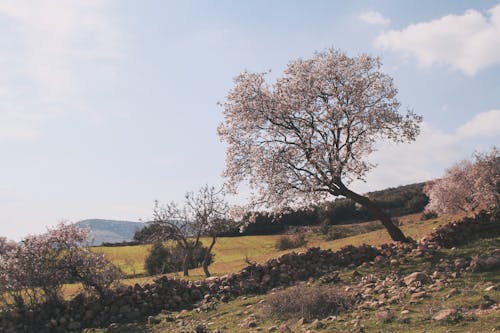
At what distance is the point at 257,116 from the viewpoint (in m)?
28.6

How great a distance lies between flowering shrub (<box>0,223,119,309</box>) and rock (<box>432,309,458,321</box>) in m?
15.3

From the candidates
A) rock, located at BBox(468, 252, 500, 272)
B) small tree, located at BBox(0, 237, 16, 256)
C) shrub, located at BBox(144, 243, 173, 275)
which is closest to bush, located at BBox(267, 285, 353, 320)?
rock, located at BBox(468, 252, 500, 272)

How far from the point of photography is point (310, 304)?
1507 cm

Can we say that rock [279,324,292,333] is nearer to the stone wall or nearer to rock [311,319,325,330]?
rock [311,319,325,330]

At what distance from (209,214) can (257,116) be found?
56.0 ft

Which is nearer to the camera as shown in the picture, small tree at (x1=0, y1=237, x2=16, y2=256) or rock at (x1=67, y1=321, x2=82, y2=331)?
rock at (x1=67, y1=321, x2=82, y2=331)

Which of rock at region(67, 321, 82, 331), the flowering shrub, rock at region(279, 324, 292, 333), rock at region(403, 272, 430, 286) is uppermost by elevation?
the flowering shrub

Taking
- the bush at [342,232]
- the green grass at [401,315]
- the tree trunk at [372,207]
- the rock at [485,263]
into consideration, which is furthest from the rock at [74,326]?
the bush at [342,232]

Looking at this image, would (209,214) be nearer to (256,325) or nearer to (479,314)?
(256,325)

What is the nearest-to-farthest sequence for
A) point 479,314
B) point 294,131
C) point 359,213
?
point 479,314 < point 294,131 < point 359,213

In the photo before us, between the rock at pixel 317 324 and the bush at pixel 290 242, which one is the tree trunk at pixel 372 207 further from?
the bush at pixel 290 242

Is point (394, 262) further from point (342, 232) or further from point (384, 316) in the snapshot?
point (342, 232)

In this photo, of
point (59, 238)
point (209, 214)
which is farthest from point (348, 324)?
point (209, 214)

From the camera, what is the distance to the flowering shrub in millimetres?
20844
